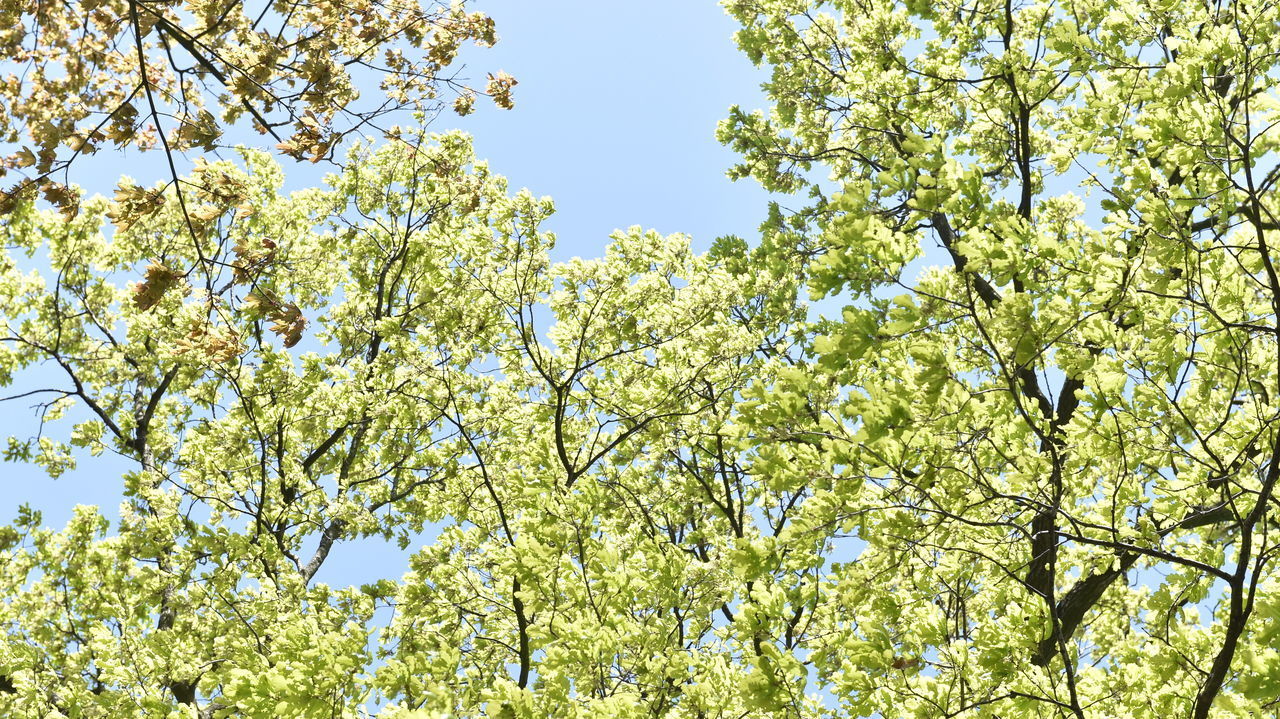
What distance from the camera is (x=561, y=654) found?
15.4 feet

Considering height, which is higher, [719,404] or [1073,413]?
[719,404]

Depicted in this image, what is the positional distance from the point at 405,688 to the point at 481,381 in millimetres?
5729

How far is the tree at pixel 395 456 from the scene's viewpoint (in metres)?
5.00

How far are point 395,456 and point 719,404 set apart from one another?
16.5ft

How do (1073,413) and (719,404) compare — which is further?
A: (719,404)

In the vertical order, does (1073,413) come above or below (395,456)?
below

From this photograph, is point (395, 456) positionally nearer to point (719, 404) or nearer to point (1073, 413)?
point (719, 404)

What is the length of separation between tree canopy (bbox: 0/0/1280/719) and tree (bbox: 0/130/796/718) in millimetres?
53

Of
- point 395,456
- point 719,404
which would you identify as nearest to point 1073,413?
point 719,404

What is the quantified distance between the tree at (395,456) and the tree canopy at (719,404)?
53mm

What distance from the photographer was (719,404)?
8586 mm

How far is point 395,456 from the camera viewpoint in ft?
37.2

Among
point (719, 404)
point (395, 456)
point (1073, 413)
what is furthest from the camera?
point (395, 456)

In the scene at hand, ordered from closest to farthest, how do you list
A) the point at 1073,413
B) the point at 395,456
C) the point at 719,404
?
the point at 1073,413 < the point at 719,404 < the point at 395,456
